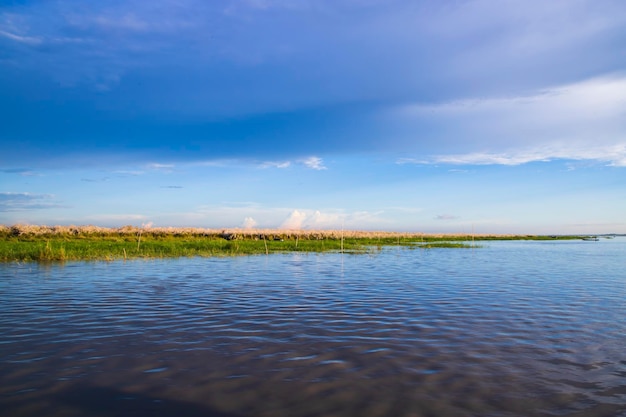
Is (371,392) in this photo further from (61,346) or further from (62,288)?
(62,288)

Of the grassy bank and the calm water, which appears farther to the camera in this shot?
the grassy bank

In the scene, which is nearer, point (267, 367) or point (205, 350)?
point (267, 367)

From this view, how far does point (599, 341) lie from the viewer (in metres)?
8.30

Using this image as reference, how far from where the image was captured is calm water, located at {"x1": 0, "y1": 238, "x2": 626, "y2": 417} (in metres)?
5.39

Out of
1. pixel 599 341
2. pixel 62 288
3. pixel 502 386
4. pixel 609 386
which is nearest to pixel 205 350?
pixel 502 386

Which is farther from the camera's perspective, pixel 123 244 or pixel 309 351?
pixel 123 244

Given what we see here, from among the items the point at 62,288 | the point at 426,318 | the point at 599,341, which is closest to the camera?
the point at 599,341

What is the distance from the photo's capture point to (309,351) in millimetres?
7566

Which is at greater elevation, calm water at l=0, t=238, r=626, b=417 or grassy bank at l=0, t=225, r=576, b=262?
grassy bank at l=0, t=225, r=576, b=262

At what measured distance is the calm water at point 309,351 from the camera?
539 centimetres

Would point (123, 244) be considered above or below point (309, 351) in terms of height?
above

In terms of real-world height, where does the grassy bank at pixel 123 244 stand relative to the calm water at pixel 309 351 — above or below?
above

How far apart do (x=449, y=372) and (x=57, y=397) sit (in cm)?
543

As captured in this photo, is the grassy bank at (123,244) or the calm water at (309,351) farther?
the grassy bank at (123,244)
